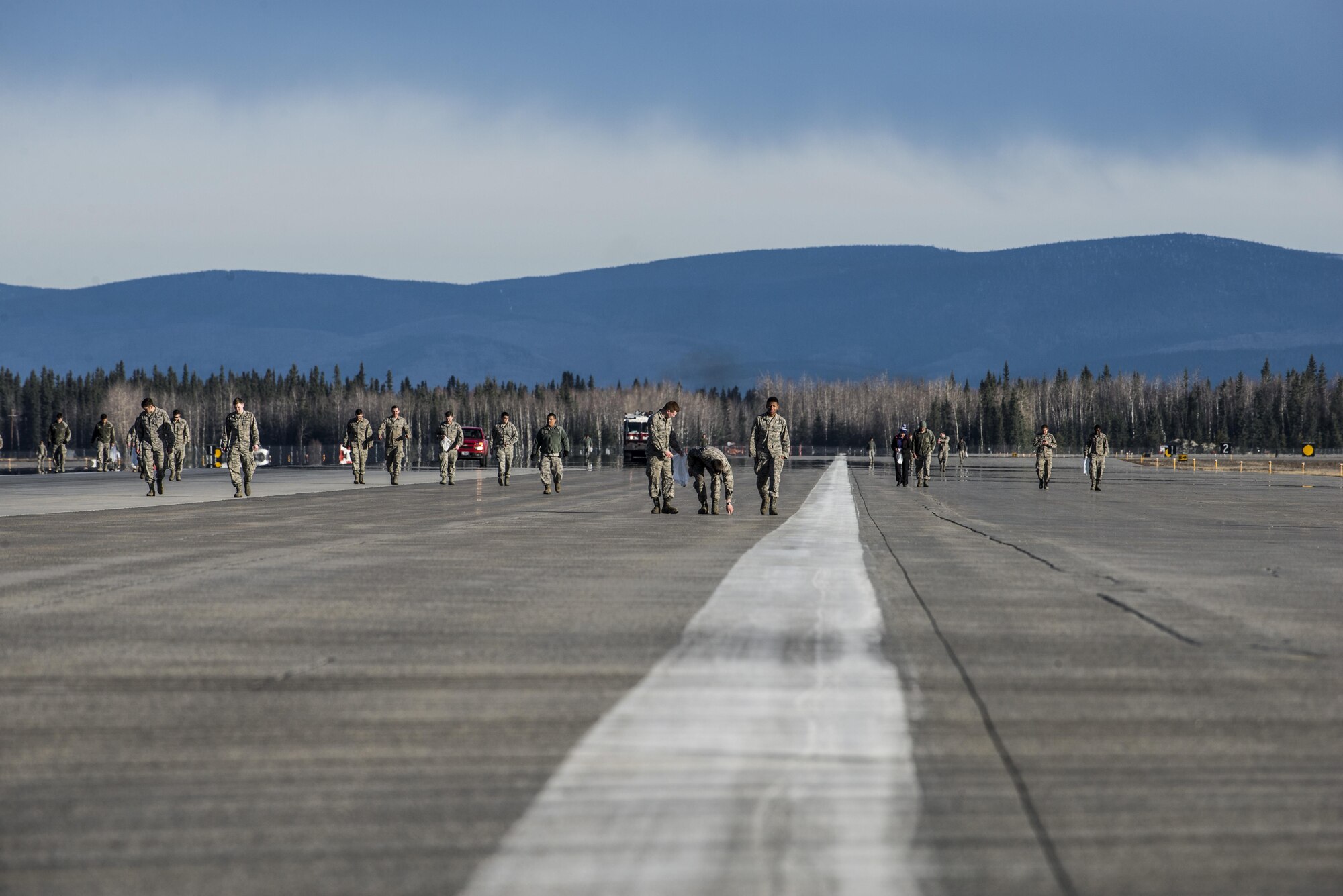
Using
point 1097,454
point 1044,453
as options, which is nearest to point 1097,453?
point 1097,454

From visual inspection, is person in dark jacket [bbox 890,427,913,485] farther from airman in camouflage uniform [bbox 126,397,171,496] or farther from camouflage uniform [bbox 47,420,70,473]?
camouflage uniform [bbox 47,420,70,473]

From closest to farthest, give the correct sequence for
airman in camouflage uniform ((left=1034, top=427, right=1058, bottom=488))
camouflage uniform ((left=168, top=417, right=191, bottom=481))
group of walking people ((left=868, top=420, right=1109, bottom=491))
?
1. camouflage uniform ((left=168, top=417, right=191, bottom=481))
2. group of walking people ((left=868, top=420, right=1109, bottom=491))
3. airman in camouflage uniform ((left=1034, top=427, right=1058, bottom=488))

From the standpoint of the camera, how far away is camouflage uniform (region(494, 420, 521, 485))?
38688mm

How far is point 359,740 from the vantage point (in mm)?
6332

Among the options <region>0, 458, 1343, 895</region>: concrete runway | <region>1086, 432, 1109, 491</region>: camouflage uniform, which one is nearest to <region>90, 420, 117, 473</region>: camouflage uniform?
<region>1086, 432, 1109, 491</region>: camouflage uniform

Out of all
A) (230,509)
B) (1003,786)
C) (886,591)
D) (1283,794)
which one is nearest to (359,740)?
(1003,786)

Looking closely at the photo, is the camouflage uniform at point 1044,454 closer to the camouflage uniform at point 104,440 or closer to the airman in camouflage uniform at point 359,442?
the airman in camouflage uniform at point 359,442

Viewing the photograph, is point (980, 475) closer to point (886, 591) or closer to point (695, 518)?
point (695, 518)

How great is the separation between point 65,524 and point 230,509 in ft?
16.4

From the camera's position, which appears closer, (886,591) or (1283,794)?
(1283,794)

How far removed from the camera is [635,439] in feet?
248

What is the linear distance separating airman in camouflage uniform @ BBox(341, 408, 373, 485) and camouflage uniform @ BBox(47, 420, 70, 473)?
13.3m

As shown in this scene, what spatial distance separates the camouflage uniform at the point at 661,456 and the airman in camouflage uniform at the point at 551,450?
7.67 metres

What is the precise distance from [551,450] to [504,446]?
5490 millimetres
